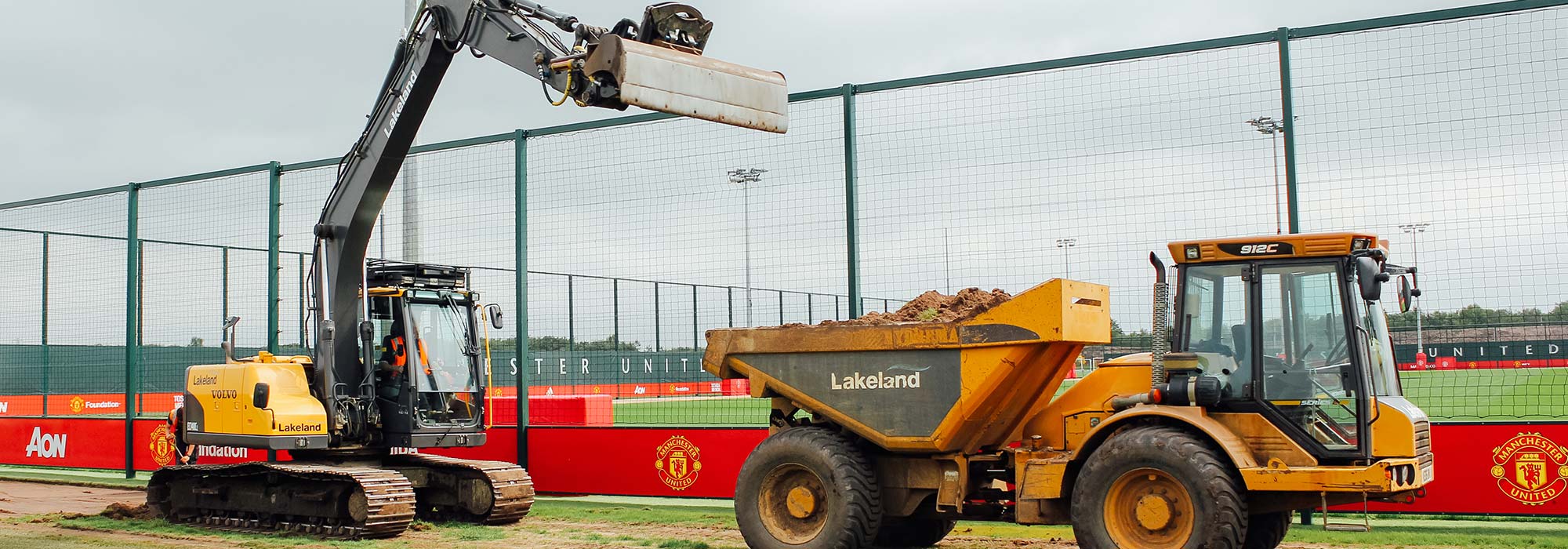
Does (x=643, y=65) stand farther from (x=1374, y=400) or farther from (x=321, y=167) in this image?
(x=321, y=167)

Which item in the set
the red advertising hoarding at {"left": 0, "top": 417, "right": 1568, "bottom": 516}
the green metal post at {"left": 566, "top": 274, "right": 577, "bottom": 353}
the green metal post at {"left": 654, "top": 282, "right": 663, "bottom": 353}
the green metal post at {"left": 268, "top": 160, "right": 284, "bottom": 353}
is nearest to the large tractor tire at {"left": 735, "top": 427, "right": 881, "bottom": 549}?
the red advertising hoarding at {"left": 0, "top": 417, "right": 1568, "bottom": 516}

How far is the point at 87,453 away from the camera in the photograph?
18188mm

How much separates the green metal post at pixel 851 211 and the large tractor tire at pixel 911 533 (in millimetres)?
2835

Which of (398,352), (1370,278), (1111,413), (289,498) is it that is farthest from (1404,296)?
(289,498)

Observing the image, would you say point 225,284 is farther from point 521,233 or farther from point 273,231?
point 521,233

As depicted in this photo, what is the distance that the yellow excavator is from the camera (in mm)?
11609

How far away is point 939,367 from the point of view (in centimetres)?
912

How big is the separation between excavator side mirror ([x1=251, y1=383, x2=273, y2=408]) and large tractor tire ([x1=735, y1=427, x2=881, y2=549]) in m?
4.96

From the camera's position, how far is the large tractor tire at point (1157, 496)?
788 centimetres

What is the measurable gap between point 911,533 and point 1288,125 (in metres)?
4.81

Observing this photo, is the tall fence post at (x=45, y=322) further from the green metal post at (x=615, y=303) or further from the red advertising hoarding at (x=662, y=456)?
the green metal post at (x=615, y=303)

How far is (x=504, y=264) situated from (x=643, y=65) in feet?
23.2

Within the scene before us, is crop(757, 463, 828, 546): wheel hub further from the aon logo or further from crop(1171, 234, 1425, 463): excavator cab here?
the aon logo

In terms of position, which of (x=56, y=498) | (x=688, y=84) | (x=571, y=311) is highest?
(x=688, y=84)
